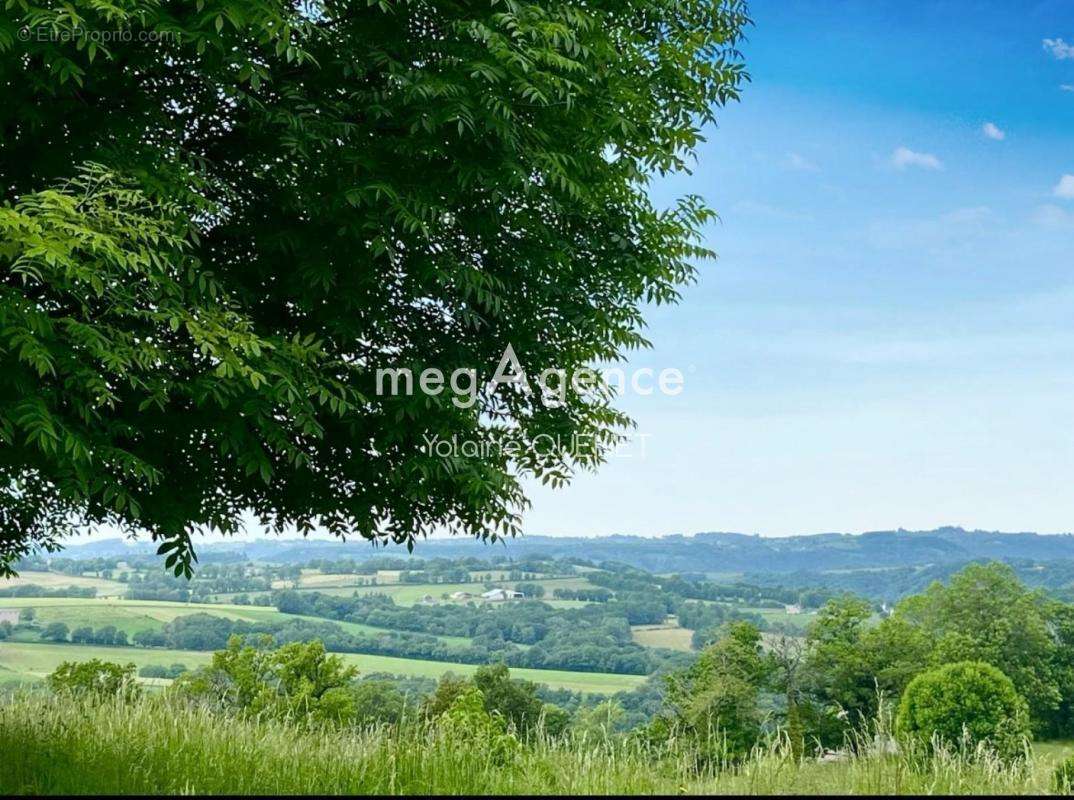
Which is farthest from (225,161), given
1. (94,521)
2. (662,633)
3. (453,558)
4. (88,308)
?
(662,633)

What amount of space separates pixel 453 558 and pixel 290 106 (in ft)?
87.4

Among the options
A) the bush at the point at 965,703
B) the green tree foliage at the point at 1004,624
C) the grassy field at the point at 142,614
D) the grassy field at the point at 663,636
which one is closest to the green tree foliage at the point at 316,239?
the bush at the point at 965,703

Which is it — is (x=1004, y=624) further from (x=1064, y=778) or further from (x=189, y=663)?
(x=1064, y=778)

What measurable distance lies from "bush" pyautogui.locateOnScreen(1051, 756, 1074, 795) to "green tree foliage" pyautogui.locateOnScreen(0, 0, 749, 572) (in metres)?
5.62

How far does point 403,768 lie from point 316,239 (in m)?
5.21

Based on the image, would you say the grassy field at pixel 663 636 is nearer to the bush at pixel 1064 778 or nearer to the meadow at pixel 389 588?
the meadow at pixel 389 588

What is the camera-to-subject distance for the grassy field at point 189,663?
22.0m

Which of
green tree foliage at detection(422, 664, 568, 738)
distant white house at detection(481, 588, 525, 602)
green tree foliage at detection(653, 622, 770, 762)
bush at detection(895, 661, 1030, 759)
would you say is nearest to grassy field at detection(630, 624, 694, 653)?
green tree foliage at detection(653, 622, 770, 762)

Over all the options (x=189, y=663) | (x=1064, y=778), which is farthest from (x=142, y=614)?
(x=1064, y=778)

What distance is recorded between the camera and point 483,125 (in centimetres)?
917

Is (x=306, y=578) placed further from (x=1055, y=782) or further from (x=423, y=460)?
(x=1055, y=782)

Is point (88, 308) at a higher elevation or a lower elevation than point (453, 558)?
higher

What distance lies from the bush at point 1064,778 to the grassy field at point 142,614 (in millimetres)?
20435

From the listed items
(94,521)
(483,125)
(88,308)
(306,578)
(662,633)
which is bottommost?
(662,633)
